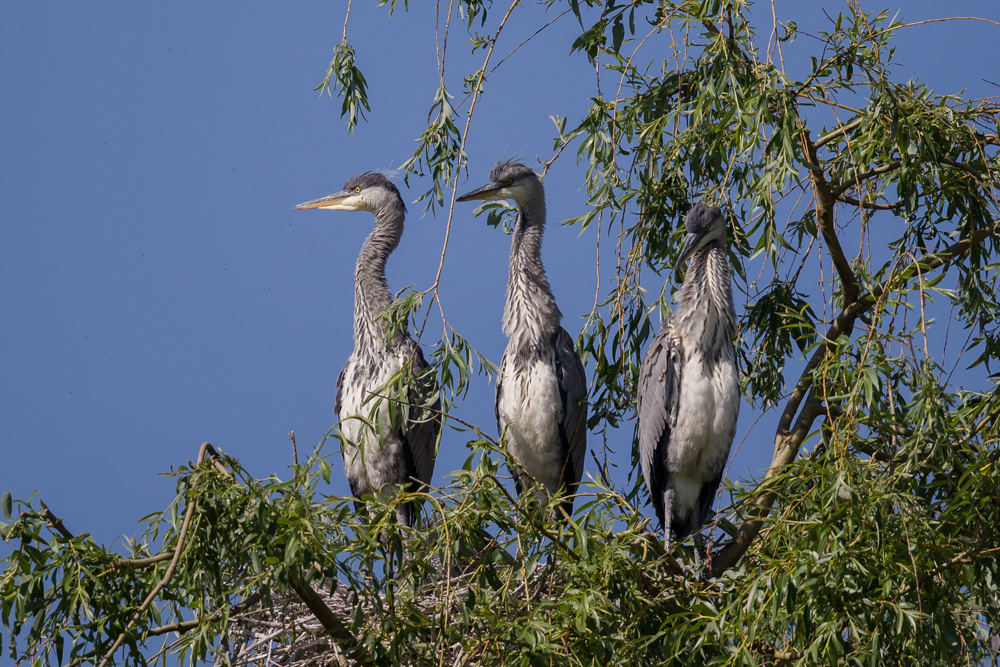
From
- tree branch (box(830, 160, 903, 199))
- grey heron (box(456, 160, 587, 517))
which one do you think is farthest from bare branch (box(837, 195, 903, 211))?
grey heron (box(456, 160, 587, 517))

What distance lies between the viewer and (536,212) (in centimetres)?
540

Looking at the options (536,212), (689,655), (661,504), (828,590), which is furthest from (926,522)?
(536,212)

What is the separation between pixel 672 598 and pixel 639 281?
1.50 metres

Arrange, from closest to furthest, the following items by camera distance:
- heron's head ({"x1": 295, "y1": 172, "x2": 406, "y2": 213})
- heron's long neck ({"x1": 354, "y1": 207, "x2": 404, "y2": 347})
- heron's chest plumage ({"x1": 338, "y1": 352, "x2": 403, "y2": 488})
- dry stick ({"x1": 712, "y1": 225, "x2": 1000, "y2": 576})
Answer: dry stick ({"x1": 712, "y1": 225, "x2": 1000, "y2": 576}), heron's chest plumage ({"x1": 338, "y1": 352, "x2": 403, "y2": 488}), heron's long neck ({"x1": 354, "y1": 207, "x2": 404, "y2": 347}), heron's head ({"x1": 295, "y1": 172, "x2": 406, "y2": 213})

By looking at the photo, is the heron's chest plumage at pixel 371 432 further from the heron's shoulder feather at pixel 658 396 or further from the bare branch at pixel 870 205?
the bare branch at pixel 870 205

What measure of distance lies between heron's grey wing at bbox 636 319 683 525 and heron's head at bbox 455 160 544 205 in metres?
1.08

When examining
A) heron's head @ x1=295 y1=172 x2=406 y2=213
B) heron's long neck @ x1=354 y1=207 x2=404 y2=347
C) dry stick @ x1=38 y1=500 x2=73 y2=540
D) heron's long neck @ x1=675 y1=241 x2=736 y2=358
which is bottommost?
dry stick @ x1=38 y1=500 x2=73 y2=540

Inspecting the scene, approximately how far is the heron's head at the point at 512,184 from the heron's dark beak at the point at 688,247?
1.06 meters

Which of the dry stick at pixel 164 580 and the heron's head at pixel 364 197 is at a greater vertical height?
the heron's head at pixel 364 197

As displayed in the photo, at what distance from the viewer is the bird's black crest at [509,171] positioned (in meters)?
5.45

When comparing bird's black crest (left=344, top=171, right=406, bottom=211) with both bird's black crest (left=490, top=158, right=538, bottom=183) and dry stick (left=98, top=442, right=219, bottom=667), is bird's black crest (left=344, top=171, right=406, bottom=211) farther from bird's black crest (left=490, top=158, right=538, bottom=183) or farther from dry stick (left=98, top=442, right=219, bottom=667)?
dry stick (left=98, top=442, right=219, bottom=667)

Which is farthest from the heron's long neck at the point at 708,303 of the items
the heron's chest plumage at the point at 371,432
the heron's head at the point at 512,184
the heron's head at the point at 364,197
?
the heron's head at the point at 364,197

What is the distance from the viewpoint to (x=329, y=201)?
6.27 metres

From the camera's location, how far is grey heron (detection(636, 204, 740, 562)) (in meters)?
4.50
